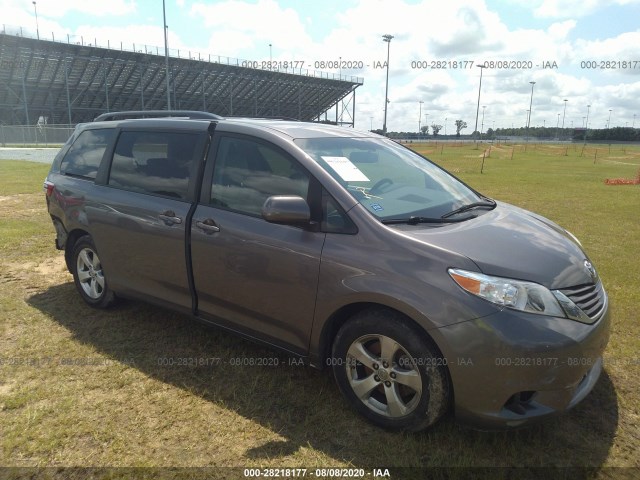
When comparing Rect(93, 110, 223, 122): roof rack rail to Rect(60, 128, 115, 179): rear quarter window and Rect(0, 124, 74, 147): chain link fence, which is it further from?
Rect(0, 124, 74, 147): chain link fence

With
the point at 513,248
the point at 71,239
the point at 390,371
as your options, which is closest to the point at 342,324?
the point at 390,371

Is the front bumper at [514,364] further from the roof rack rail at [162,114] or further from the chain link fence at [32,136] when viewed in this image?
the chain link fence at [32,136]

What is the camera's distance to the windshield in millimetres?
2990

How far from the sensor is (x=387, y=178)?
334 centimetres

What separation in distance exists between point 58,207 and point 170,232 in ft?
6.05

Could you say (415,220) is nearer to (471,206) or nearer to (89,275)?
(471,206)

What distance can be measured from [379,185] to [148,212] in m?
1.80

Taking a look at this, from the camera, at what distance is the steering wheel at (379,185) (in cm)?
307

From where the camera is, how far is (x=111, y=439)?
2705 mm

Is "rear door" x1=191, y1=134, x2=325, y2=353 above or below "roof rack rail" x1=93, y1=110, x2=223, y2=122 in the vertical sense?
below

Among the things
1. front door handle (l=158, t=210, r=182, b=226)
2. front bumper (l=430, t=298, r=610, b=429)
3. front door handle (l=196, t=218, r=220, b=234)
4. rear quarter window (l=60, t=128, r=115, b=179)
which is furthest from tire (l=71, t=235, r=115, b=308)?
front bumper (l=430, t=298, r=610, b=429)

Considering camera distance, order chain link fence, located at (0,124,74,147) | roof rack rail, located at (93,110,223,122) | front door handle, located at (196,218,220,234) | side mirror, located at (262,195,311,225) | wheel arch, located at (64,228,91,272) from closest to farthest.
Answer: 1. side mirror, located at (262,195,311,225)
2. front door handle, located at (196,218,220,234)
3. roof rack rail, located at (93,110,223,122)
4. wheel arch, located at (64,228,91,272)
5. chain link fence, located at (0,124,74,147)

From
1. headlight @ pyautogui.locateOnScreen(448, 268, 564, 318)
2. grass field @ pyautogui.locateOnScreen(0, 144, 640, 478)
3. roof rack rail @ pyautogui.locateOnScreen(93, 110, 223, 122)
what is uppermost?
roof rack rail @ pyautogui.locateOnScreen(93, 110, 223, 122)

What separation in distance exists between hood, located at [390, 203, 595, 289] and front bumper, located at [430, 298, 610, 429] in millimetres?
251
